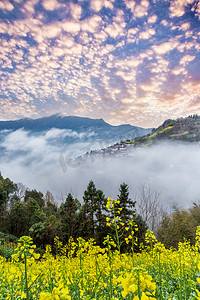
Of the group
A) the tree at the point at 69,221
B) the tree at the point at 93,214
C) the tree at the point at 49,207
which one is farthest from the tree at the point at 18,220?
the tree at the point at 93,214

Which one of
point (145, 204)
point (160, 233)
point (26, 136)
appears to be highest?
point (26, 136)

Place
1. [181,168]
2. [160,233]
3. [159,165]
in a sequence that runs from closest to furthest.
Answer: [160,233] < [181,168] < [159,165]

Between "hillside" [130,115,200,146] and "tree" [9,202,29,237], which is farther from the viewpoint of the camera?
"hillside" [130,115,200,146]

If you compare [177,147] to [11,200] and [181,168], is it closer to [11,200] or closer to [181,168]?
[181,168]

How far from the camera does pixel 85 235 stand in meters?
20.4

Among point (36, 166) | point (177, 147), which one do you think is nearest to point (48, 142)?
point (36, 166)

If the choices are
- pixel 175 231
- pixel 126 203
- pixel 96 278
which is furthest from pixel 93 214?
pixel 96 278

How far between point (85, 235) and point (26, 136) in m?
188

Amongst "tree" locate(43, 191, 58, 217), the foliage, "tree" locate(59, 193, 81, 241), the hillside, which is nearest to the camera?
the foliage

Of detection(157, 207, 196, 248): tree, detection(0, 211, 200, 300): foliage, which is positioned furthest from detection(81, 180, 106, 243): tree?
detection(0, 211, 200, 300): foliage

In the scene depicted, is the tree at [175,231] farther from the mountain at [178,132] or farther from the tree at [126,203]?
the mountain at [178,132]

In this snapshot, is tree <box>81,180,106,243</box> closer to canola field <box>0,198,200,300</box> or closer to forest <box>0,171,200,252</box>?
forest <box>0,171,200,252</box>

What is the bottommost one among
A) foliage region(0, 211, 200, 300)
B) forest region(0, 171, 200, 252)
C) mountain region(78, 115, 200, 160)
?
forest region(0, 171, 200, 252)

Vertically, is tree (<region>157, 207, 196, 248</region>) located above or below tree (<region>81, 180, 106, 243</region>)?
below
